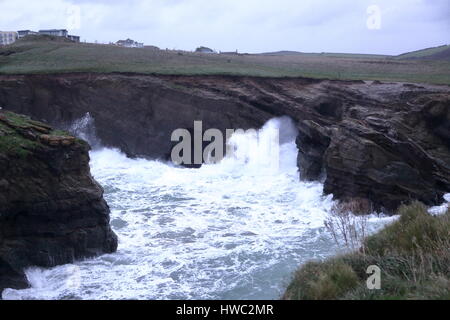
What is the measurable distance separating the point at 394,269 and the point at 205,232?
7731 millimetres

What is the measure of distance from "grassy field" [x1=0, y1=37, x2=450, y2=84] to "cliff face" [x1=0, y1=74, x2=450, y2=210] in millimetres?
767

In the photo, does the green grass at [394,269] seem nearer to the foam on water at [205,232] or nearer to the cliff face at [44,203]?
the foam on water at [205,232]

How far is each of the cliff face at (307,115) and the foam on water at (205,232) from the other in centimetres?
104

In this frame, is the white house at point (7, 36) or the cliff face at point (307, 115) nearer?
the cliff face at point (307, 115)

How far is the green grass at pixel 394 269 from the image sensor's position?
552cm

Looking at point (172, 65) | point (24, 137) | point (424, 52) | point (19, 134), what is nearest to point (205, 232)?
point (24, 137)

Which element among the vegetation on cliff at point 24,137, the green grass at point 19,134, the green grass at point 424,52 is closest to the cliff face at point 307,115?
the vegetation on cliff at point 24,137

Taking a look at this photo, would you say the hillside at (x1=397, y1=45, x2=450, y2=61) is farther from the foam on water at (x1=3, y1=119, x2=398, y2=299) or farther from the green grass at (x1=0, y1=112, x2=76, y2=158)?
the green grass at (x1=0, y1=112, x2=76, y2=158)

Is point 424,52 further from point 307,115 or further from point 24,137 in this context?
point 24,137

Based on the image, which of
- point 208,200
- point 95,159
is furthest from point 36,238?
point 95,159

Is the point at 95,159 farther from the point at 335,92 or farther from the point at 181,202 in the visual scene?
the point at 335,92

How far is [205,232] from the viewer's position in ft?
44.3

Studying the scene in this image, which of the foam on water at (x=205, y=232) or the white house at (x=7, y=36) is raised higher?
the white house at (x=7, y=36)

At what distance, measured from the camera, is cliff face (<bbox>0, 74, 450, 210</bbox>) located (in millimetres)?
15289
